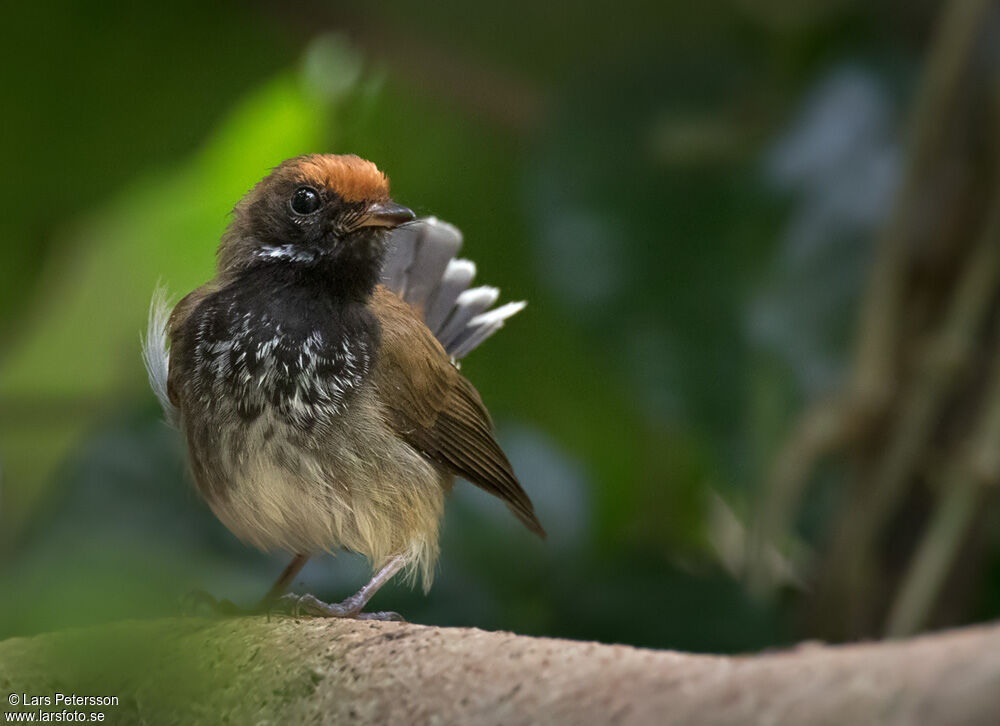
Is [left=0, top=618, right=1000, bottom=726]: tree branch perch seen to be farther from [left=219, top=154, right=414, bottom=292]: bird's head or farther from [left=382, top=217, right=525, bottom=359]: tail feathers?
[left=382, top=217, right=525, bottom=359]: tail feathers

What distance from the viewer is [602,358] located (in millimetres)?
3096

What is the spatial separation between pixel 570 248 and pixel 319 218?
1336 mm

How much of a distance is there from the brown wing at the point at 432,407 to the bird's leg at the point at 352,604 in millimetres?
231

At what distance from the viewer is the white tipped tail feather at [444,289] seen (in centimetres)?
254

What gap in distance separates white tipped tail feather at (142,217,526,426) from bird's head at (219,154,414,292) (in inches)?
20.6

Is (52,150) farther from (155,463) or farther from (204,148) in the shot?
(155,463)

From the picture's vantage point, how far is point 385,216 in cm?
187

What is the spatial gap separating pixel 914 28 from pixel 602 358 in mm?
1521

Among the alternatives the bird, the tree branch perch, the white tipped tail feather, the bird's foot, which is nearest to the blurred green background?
Result: the white tipped tail feather

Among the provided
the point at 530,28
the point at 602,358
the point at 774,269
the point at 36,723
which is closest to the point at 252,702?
the point at 36,723

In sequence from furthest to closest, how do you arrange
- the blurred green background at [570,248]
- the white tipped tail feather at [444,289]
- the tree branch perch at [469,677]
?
the white tipped tail feather at [444,289] < the blurred green background at [570,248] < the tree branch perch at [469,677]

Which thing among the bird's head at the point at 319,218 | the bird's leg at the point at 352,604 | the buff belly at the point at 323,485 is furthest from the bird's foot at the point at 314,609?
the bird's head at the point at 319,218

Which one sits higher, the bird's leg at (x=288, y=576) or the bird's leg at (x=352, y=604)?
the bird's leg at (x=352, y=604)

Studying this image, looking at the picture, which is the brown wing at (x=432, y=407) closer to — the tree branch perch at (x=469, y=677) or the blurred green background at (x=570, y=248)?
the blurred green background at (x=570, y=248)
